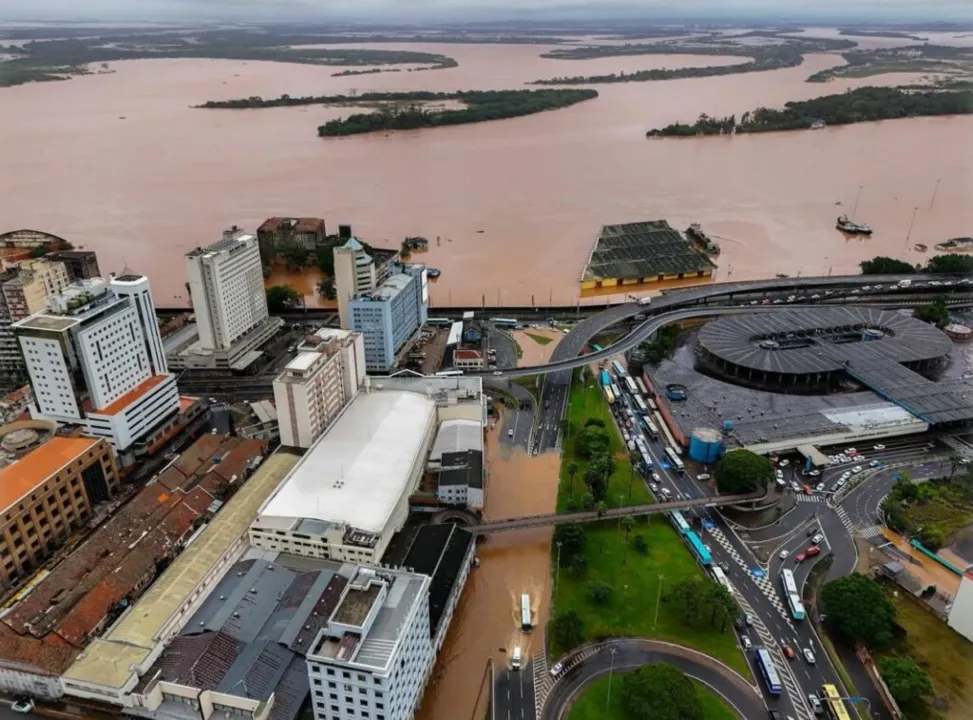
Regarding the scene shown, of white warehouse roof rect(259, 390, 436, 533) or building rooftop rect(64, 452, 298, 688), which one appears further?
white warehouse roof rect(259, 390, 436, 533)

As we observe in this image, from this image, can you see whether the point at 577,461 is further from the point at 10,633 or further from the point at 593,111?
the point at 593,111

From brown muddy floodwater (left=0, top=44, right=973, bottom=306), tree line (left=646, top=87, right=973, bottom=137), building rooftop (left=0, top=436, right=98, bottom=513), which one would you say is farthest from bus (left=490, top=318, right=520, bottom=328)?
tree line (left=646, top=87, right=973, bottom=137)

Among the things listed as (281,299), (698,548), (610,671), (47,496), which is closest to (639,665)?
(610,671)

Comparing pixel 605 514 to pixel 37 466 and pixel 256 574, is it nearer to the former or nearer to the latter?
pixel 256 574

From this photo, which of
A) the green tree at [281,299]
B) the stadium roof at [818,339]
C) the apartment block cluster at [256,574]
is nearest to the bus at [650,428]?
the stadium roof at [818,339]

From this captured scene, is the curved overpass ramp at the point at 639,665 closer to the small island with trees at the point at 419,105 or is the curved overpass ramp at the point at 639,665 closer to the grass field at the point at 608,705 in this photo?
the grass field at the point at 608,705

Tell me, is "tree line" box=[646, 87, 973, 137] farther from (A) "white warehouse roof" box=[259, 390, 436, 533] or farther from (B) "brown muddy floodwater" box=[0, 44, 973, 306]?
(A) "white warehouse roof" box=[259, 390, 436, 533]
